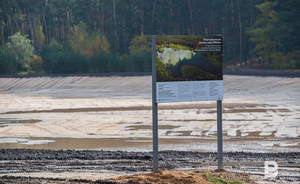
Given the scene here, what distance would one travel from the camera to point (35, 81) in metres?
52.2

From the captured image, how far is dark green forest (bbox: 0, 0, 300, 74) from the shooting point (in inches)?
2460

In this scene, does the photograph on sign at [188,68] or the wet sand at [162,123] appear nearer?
the photograph on sign at [188,68]

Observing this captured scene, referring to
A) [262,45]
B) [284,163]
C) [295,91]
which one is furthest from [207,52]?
[262,45]

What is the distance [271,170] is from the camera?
1095 cm

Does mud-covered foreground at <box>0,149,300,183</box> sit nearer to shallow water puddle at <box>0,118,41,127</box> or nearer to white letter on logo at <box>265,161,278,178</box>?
white letter on logo at <box>265,161,278,178</box>

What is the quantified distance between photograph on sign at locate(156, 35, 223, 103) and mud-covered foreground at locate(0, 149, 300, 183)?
155 cm

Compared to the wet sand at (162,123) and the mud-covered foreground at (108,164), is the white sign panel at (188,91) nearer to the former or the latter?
the mud-covered foreground at (108,164)

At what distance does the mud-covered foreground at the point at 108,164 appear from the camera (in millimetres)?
10055

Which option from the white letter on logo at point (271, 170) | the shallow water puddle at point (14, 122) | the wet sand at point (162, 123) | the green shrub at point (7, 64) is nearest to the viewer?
the white letter on logo at point (271, 170)

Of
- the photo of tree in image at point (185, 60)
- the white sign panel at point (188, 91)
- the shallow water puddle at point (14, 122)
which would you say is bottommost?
the shallow water puddle at point (14, 122)

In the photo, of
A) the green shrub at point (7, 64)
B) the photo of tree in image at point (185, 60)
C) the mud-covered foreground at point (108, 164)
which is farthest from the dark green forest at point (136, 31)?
the photo of tree in image at point (185, 60)

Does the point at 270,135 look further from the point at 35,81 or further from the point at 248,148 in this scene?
the point at 35,81

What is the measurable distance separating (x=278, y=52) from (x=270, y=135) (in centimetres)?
5929

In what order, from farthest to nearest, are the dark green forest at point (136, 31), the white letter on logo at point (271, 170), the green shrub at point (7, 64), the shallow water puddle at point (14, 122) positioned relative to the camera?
1. the dark green forest at point (136, 31)
2. the green shrub at point (7, 64)
3. the shallow water puddle at point (14, 122)
4. the white letter on logo at point (271, 170)
